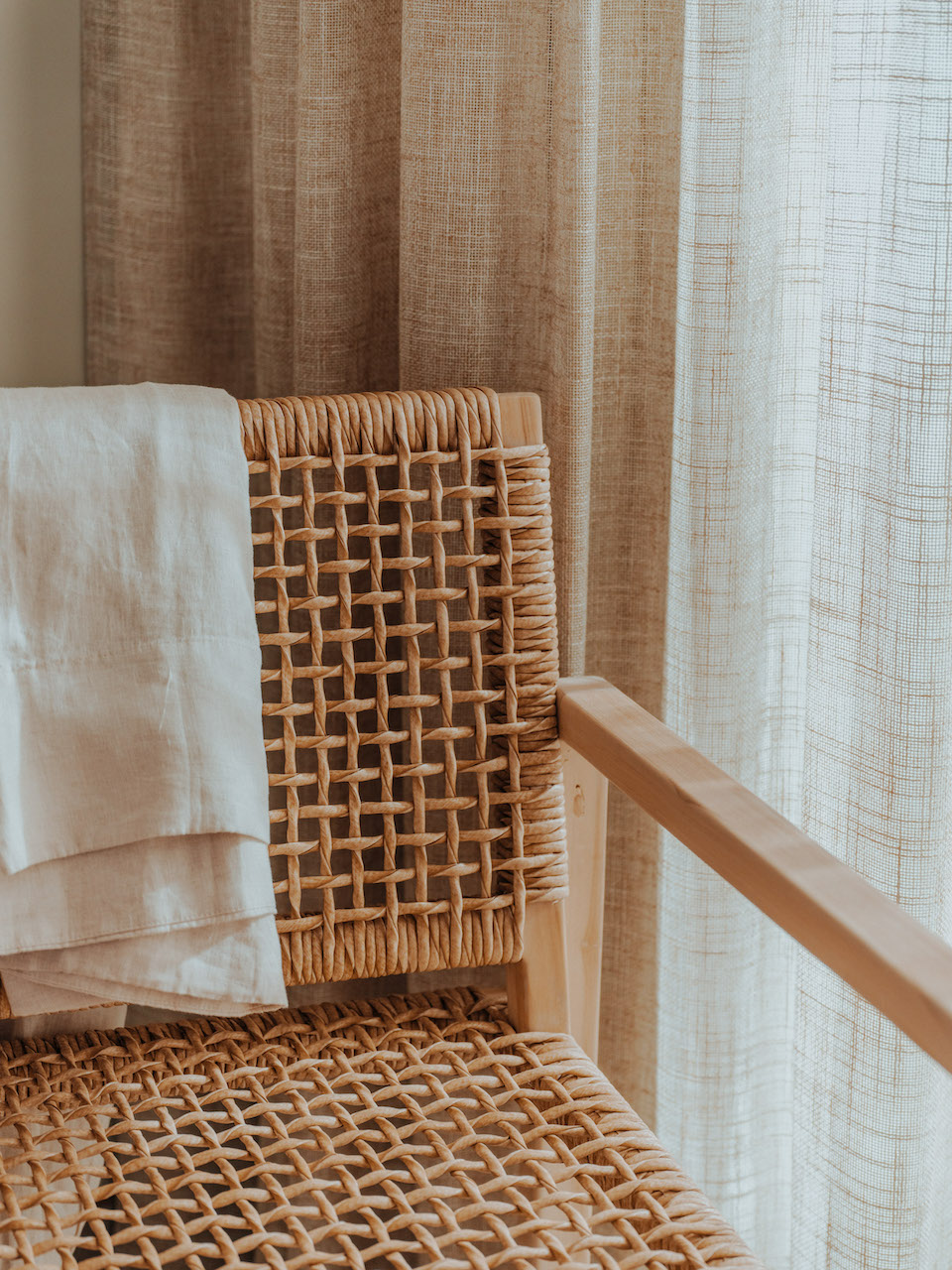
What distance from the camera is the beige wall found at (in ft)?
3.36

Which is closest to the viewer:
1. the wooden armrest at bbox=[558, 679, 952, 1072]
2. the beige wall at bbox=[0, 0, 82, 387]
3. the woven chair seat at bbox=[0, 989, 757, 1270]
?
the wooden armrest at bbox=[558, 679, 952, 1072]

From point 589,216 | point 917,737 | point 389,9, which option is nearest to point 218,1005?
point 917,737

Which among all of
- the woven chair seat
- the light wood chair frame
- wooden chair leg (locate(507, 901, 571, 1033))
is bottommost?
the woven chair seat

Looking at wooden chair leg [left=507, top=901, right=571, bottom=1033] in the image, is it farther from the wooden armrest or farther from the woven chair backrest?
the wooden armrest

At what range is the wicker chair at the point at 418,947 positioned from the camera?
74 centimetres

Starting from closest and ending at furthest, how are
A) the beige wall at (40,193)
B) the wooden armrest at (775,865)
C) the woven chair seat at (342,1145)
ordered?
the wooden armrest at (775,865) < the woven chair seat at (342,1145) < the beige wall at (40,193)

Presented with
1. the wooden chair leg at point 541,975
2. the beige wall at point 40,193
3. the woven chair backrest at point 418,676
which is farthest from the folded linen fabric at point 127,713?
the beige wall at point 40,193

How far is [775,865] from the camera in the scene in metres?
0.67

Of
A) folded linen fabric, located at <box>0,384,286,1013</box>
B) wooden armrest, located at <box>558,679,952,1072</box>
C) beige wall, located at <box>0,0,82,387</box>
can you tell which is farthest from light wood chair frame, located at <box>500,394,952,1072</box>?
beige wall, located at <box>0,0,82,387</box>

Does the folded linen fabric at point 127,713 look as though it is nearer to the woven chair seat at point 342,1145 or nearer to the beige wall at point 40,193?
the woven chair seat at point 342,1145

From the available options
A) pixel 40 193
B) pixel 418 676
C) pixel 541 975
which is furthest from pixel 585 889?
pixel 40 193

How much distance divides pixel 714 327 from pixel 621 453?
13cm

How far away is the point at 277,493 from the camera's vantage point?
0.84 metres

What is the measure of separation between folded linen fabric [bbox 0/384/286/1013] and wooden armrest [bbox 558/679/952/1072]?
225mm
